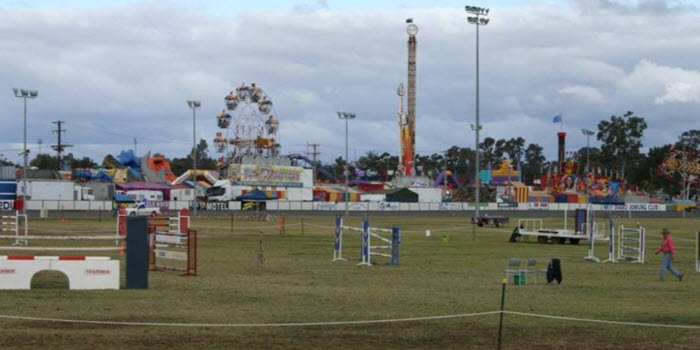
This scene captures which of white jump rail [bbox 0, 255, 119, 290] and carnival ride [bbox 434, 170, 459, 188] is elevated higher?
carnival ride [bbox 434, 170, 459, 188]

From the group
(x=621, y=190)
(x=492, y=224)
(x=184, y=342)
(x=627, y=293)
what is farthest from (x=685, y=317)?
(x=621, y=190)

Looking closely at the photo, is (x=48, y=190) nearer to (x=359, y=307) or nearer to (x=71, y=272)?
(x=71, y=272)

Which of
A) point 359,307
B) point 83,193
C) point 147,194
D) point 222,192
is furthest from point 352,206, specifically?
point 359,307

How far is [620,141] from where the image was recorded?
192625mm

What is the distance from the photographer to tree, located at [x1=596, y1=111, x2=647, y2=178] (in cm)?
19075

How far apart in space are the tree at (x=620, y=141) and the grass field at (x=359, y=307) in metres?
164

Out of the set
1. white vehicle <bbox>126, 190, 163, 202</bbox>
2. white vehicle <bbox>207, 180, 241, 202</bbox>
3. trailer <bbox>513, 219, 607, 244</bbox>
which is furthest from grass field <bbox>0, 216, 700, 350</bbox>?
white vehicle <bbox>207, 180, 241, 202</bbox>

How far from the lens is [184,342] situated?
48.4 feet

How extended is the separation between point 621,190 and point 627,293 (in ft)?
432

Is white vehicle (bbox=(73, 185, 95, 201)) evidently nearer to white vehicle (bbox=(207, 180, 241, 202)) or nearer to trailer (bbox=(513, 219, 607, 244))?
white vehicle (bbox=(207, 180, 241, 202))

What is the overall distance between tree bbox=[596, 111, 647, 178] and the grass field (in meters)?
164

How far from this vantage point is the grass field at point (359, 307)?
15102 millimetres

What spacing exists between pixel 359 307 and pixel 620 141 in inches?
7157

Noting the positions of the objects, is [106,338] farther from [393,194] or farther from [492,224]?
[393,194]
